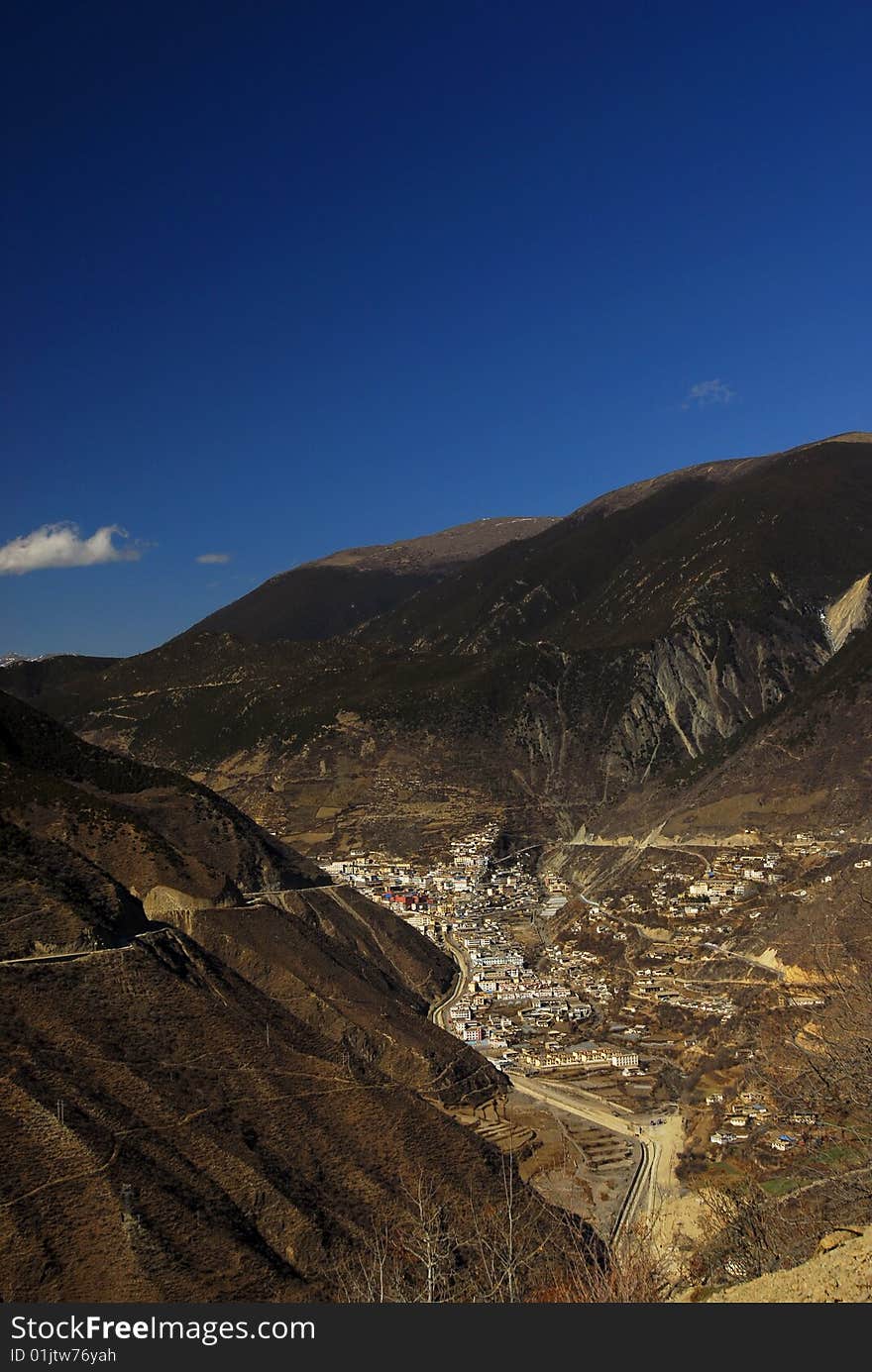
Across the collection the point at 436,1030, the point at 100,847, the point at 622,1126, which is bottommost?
the point at 622,1126

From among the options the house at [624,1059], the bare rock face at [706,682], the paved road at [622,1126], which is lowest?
the house at [624,1059]

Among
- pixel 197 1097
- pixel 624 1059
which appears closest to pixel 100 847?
pixel 197 1097

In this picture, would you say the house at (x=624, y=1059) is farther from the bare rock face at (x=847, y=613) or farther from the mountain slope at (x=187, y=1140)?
the bare rock face at (x=847, y=613)

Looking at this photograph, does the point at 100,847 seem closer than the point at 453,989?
Yes

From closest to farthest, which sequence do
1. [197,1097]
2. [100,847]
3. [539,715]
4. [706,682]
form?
[197,1097], [100,847], [539,715], [706,682]

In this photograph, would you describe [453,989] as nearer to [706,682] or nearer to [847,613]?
[706,682]

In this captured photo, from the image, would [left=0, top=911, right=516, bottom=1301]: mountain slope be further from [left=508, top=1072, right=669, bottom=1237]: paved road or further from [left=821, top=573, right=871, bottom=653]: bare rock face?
[left=821, top=573, right=871, bottom=653]: bare rock face

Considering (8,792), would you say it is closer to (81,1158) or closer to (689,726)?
(81,1158)

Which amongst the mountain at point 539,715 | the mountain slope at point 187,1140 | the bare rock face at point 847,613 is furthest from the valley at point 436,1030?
the bare rock face at point 847,613

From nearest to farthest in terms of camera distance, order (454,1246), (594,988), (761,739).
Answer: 1. (454,1246)
2. (594,988)
3. (761,739)

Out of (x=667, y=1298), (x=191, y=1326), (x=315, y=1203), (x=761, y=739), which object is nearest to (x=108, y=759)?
(x=315, y=1203)

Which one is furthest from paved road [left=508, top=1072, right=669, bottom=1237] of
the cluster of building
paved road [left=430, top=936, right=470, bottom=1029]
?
paved road [left=430, top=936, right=470, bottom=1029]
